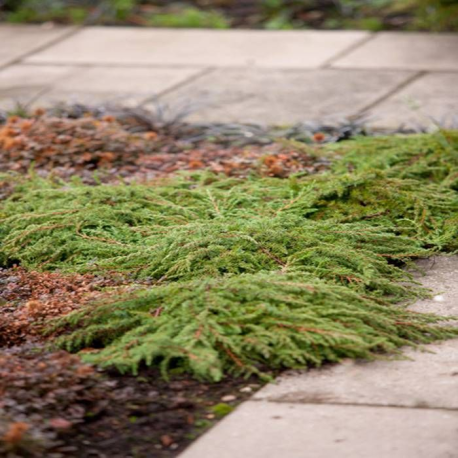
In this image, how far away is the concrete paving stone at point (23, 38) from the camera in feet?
31.7

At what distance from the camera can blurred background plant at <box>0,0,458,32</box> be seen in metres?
10.5

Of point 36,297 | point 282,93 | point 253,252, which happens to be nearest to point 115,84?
point 282,93

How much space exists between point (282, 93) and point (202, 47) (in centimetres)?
192

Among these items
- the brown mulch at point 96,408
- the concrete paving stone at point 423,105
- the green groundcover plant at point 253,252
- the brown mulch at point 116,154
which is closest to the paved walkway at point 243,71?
the concrete paving stone at point 423,105

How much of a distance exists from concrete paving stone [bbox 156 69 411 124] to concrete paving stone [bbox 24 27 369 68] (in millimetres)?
438

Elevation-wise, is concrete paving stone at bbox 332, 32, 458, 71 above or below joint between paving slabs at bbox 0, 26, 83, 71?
below

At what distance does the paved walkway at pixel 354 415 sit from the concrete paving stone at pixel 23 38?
21.2ft

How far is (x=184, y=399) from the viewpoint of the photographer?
3.51m

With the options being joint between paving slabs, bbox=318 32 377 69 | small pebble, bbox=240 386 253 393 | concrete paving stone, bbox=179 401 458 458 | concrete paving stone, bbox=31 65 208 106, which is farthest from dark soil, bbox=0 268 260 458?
joint between paving slabs, bbox=318 32 377 69

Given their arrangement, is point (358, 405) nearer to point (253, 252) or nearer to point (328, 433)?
point (328, 433)

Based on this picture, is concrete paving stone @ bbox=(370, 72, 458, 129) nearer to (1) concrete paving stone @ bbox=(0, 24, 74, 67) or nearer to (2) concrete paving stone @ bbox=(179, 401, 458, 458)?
(2) concrete paving stone @ bbox=(179, 401, 458, 458)

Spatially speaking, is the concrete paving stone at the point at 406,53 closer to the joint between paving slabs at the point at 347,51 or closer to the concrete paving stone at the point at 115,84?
the joint between paving slabs at the point at 347,51

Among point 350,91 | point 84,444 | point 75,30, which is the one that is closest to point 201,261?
point 84,444

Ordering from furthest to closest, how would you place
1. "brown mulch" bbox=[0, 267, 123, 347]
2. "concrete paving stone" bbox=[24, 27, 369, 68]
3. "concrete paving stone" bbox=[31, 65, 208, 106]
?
"concrete paving stone" bbox=[24, 27, 369, 68] → "concrete paving stone" bbox=[31, 65, 208, 106] → "brown mulch" bbox=[0, 267, 123, 347]
